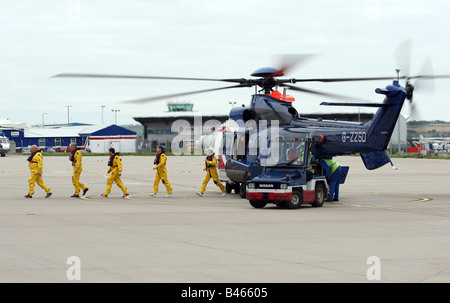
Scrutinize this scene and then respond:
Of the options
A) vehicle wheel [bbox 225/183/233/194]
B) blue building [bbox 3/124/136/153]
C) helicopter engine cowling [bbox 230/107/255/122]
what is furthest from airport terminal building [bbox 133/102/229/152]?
helicopter engine cowling [bbox 230/107/255/122]

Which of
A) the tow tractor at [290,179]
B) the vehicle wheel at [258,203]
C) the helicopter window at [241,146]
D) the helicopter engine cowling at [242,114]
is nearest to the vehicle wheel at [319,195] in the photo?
the tow tractor at [290,179]

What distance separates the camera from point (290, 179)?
19.5m

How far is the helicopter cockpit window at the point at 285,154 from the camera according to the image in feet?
66.6

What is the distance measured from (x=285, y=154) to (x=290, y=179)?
1.24m

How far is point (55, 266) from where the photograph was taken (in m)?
9.80

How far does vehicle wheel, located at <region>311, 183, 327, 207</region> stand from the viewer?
67.6 feet

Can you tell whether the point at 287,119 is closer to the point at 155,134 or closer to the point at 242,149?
the point at 242,149

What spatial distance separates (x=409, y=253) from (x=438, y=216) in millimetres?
6856

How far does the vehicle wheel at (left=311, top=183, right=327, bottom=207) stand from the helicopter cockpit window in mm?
1128

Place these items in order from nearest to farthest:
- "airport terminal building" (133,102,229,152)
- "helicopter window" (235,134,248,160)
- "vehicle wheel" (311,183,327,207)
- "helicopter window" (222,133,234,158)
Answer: "vehicle wheel" (311,183,327,207)
"helicopter window" (235,134,248,160)
"helicopter window" (222,133,234,158)
"airport terminal building" (133,102,229,152)

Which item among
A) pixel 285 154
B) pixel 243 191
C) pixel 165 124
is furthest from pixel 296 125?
pixel 165 124

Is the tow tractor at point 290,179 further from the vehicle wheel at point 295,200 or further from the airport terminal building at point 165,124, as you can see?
the airport terminal building at point 165,124

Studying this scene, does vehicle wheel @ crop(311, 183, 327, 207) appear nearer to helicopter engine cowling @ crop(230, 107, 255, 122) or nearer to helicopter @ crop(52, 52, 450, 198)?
helicopter @ crop(52, 52, 450, 198)
